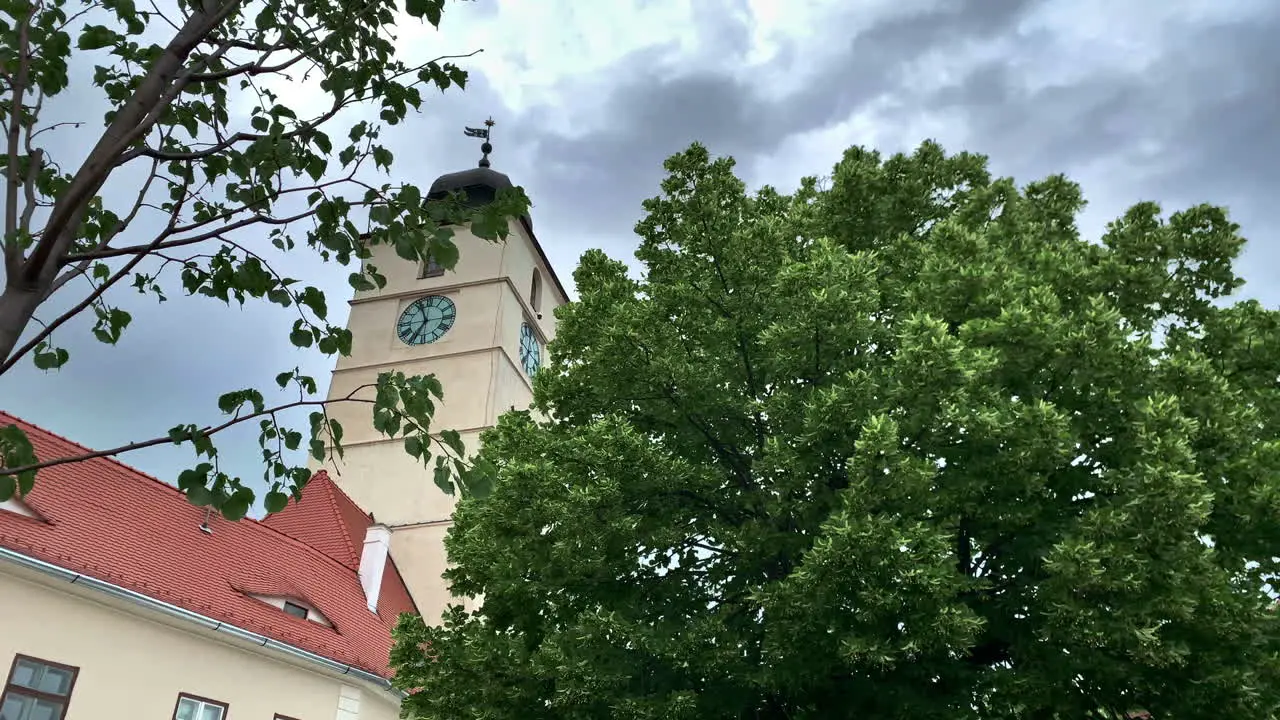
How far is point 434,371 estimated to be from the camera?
92.3 ft

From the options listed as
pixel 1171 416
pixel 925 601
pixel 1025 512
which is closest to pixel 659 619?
pixel 925 601

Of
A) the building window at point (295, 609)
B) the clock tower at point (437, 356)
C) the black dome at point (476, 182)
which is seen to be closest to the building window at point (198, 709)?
the building window at point (295, 609)

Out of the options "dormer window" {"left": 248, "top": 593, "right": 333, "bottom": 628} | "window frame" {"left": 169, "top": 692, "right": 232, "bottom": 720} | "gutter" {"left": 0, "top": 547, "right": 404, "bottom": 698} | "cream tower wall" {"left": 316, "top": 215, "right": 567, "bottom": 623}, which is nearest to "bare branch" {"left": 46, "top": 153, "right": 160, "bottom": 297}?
"gutter" {"left": 0, "top": 547, "right": 404, "bottom": 698}

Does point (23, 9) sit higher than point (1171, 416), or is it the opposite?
point (1171, 416)

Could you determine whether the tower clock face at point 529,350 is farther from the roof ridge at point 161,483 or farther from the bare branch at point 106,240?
the bare branch at point 106,240

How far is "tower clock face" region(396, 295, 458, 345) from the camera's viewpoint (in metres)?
30.2

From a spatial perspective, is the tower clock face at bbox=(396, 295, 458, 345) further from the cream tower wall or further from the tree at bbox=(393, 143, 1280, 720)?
the tree at bbox=(393, 143, 1280, 720)

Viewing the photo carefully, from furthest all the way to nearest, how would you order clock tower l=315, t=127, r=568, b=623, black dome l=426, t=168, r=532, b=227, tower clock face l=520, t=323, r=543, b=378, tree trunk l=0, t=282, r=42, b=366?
black dome l=426, t=168, r=532, b=227
tower clock face l=520, t=323, r=543, b=378
clock tower l=315, t=127, r=568, b=623
tree trunk l=0, t=282, r=42, b=366

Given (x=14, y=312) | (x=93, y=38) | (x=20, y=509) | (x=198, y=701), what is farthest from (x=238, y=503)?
(x=198, y=701)

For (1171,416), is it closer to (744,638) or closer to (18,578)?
(744,638)

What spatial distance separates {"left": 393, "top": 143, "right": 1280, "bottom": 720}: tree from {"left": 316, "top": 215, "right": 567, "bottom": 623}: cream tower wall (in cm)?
1470

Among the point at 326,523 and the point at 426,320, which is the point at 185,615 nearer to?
the point at 326,523

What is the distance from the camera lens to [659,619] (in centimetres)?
943

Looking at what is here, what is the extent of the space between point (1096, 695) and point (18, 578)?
12980 millimetres
